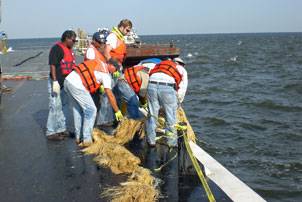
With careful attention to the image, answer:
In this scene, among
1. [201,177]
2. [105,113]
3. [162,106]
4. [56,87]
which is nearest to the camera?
[201,177]

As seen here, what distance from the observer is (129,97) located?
8125 millimetres

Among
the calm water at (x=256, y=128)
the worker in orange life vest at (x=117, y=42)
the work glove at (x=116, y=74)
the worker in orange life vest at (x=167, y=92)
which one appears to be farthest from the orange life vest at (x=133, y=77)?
the calm water at (x=256, y=128)

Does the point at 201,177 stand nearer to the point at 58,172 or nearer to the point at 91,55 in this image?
the point at 58,172

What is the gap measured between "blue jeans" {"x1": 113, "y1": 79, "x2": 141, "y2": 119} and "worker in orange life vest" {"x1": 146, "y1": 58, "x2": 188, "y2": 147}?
0.96 meters

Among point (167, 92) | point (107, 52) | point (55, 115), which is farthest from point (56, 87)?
point (167, 92)

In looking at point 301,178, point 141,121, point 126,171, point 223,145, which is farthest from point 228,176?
point 223,145

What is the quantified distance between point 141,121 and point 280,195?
10.6 feet

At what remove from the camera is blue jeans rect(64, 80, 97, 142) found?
23.4 feet

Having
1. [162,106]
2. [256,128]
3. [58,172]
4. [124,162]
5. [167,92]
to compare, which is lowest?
[256,128]

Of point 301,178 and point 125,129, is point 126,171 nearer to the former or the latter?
point 125,129

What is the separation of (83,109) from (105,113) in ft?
4.63

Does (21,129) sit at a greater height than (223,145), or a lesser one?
greater

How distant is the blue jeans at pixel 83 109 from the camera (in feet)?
23.4

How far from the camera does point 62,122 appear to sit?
8102mm
